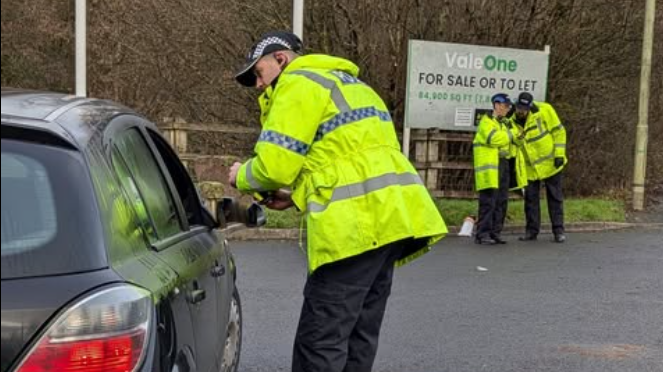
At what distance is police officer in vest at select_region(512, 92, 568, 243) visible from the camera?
10594 millimetres

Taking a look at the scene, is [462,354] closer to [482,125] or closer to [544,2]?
[482,125]

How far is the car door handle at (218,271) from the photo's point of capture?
3.49 meters

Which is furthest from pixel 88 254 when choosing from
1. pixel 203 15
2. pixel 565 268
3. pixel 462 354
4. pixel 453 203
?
pixel 203 15

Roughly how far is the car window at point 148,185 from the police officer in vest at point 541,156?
7906mm

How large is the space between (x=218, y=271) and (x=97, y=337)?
Answer: 62.4 inches

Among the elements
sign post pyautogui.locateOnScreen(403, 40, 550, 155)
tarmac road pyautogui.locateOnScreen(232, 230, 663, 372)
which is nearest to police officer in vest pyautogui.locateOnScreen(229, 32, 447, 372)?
tarmac road pyautogui.locateOnScreen(232, 230, 663, 372)

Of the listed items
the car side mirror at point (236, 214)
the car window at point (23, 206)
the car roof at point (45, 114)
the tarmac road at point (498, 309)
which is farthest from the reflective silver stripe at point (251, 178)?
the tarmac road at point (498, 309)

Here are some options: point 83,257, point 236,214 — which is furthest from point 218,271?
point 83,257

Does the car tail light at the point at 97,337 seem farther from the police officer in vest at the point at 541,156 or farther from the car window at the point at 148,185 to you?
the police officer in vest at the point at 541,156

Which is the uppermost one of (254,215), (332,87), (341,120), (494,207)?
(332,87)

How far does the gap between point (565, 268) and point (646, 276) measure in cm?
82

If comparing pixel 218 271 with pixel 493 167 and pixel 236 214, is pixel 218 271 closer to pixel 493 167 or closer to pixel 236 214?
pixel 236 214

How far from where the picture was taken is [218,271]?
3.61 meters

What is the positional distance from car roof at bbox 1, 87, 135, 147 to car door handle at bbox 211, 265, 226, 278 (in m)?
0.98
